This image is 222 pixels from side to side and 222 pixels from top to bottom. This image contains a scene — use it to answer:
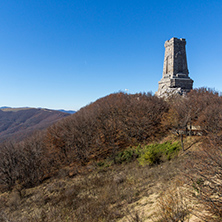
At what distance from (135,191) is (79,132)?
13.0 meters

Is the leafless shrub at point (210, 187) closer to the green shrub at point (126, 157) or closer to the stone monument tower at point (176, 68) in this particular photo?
the green shrub at point (126, 157)

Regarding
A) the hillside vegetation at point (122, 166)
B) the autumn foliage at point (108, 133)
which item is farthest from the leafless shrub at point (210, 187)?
the autumn foliage at point (108, 133)

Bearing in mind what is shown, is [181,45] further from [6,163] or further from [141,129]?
[6,163]

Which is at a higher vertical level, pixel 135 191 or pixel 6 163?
pixel 135 191

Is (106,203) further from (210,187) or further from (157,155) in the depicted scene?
(157,155)

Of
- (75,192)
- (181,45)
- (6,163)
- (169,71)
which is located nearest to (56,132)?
(6,163)

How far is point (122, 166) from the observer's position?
1441 centimetres

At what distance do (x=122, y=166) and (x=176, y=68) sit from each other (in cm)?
1765

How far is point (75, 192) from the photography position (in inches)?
414

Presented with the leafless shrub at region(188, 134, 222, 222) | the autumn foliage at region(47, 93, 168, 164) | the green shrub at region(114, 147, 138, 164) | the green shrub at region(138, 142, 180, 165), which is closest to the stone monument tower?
the autumn foliage at region(47, 93, 168, 164)

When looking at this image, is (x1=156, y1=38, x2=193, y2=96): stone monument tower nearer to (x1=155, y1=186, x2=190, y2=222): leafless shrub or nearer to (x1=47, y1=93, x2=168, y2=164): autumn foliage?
(x1=47, y1=93, x2=168, y2=164): autumn foliage

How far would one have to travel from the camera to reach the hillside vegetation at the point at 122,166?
5016 millimetres

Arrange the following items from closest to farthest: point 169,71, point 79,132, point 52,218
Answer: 1. point 52,218
2. point 79,132
3. point 169,71

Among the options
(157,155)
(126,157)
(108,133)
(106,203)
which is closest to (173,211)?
(106,203)
